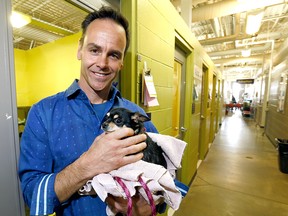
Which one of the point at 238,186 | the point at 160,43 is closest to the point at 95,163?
the point at 160,43

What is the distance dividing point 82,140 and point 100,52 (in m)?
0.41

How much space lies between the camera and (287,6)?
13.4 ft

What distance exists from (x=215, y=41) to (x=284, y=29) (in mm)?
2468

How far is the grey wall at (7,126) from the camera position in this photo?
647 mm

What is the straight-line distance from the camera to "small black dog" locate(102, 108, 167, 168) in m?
0.70

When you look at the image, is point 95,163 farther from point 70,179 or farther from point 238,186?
point 238,186

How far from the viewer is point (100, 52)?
2.53 feet

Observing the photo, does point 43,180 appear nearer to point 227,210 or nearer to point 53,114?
point 53,114

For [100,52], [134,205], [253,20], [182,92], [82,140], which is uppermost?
[253,20]

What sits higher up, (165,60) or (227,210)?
(165,60)

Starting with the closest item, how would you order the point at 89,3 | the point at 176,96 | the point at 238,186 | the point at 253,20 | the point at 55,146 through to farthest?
the point at 55,146 < the point at 89,3 < the point at 176,96 < the point at 238,186 < the point at 253,20

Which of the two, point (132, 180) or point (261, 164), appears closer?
point (132, 180)

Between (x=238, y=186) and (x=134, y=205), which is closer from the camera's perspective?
(x=134, y=205)

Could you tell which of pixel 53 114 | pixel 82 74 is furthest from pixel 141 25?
pixel 53 114
